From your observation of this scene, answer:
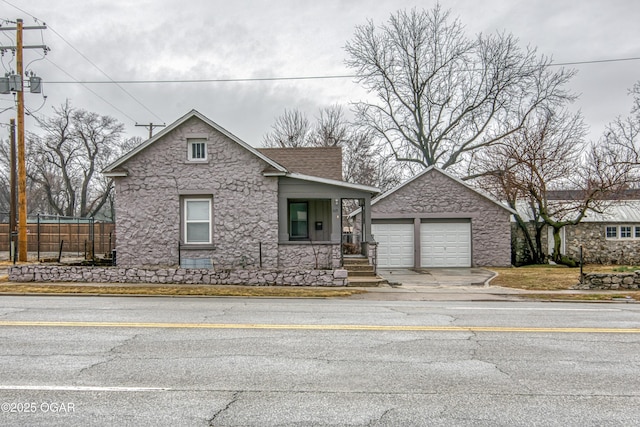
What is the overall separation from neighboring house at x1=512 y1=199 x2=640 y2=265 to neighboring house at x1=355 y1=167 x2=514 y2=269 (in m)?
4.51

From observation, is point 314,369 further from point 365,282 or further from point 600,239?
point 600,239

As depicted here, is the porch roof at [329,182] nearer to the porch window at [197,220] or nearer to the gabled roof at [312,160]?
the gabled roof at [312,160]

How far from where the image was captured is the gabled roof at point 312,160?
75.5 ft

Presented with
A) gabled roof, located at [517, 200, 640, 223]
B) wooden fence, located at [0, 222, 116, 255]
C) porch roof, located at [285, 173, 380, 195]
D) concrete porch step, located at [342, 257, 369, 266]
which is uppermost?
porch roof, located at [285, 173, 380, 195]

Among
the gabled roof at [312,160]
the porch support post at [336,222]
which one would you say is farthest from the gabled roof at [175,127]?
the gabled roof at [312,160]

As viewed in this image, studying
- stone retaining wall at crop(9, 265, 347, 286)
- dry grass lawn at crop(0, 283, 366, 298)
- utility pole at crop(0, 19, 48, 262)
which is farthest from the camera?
utility pole at crop(0, 19, 48, 262)

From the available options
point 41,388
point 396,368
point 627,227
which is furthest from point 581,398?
point 627,227

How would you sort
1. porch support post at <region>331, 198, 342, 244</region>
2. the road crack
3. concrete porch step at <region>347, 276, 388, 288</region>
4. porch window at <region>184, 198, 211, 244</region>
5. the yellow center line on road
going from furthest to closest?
1. porch support post at <region>331, 198, 342, 244</region>
2. porch window at <region>184, 198, 211, 244</region>
3. concrete porch step at <region>347, 276, 388, 288</region>
4. the yellow center line on road
5. the road crack

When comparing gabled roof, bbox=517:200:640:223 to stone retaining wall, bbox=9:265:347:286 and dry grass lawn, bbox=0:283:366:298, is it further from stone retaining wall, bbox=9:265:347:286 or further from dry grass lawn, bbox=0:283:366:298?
dry grass lawn, bbox=0:283:366:298

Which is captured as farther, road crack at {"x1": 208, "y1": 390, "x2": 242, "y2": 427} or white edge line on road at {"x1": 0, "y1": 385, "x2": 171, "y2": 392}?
white edge line on road at {"x1": 0, "y1": 385, "x2": 171, "y2": 392}

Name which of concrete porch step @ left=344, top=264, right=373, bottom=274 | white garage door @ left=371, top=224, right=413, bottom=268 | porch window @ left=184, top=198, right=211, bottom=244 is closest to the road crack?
concrete porch step @ left=344, top=264, right=373, bottom=274

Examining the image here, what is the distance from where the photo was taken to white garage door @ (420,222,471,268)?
2650cm

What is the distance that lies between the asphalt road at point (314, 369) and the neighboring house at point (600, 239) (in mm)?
20828

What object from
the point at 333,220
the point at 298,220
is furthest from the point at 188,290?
the point at 298,220
